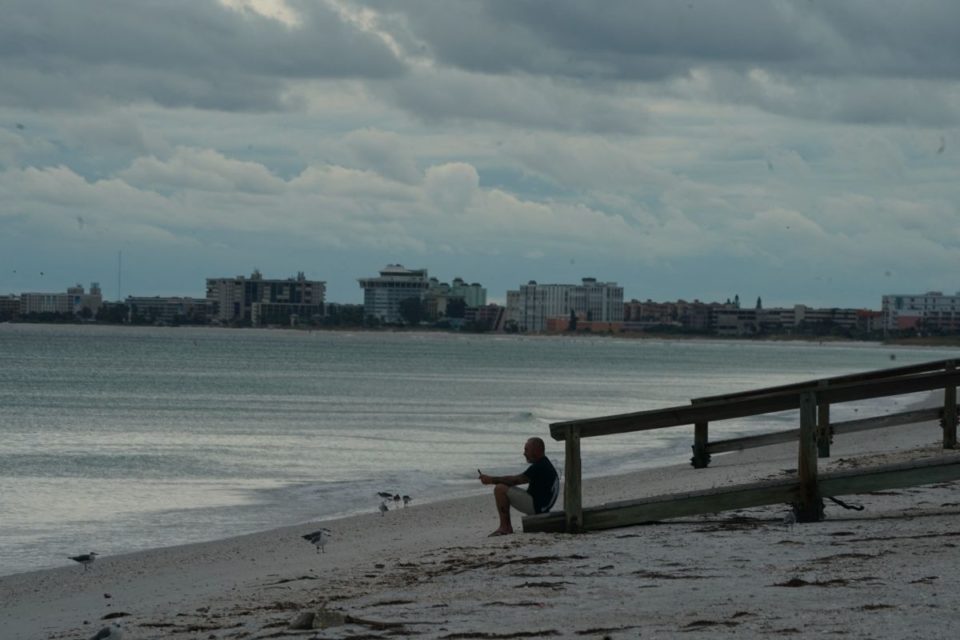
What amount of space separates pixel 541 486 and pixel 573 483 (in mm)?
838

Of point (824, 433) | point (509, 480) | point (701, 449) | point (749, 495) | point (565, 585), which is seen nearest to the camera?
point (565, 585)

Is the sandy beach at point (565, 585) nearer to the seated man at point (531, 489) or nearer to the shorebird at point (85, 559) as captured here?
the shorebird at point (85, 559)

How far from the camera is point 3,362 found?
354 ft

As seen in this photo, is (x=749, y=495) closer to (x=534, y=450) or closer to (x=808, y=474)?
(x=808, y=474)

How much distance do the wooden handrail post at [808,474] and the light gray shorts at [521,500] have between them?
238 centimetres

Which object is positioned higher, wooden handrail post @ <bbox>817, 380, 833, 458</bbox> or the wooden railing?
the wooden railing

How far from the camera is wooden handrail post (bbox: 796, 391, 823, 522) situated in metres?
11.5

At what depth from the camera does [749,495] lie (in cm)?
1149

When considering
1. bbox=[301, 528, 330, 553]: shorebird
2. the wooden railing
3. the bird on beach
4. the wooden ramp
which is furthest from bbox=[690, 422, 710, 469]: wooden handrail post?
the bird on beach

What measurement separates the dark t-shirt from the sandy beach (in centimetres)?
53

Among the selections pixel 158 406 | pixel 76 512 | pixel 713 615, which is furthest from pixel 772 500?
pixel 158 406

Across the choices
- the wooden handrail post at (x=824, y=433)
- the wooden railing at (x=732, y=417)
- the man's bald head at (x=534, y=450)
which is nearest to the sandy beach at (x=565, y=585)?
the wooden railing at (x=732, y=417)

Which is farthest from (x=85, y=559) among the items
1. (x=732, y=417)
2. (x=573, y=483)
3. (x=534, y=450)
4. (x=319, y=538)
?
(x=732, y=417)

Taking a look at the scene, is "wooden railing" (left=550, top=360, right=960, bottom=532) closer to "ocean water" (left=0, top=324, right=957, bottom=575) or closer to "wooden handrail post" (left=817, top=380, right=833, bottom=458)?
"wooden handrail post" (left=817, top=380, right=833, bottom=458)
